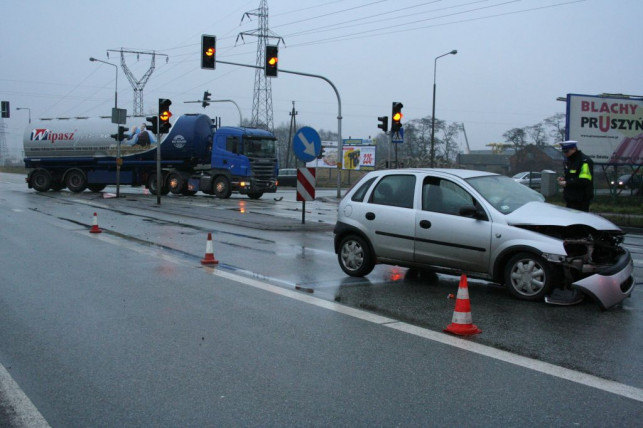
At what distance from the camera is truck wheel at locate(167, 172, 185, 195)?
1225 inches

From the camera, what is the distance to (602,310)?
274 inches

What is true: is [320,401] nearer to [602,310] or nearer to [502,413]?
[502,413]

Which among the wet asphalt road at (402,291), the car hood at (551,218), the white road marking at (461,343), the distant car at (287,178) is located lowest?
the white road marking at (461,343)

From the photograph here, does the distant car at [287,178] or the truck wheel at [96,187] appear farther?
the distant car at [287,178]

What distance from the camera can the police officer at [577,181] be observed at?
31.4 ft

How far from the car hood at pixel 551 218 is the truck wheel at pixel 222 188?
73.0 ft

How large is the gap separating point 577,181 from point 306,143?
7619 millimetres

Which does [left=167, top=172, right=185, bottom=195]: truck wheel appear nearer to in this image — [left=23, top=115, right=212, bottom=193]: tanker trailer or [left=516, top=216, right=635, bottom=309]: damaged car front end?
[left=23, top=115, right=212, bottom=193]: tanker trailer

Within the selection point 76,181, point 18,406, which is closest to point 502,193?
point 18,406

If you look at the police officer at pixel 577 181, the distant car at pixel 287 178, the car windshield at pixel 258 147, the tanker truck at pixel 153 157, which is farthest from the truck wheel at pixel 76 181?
the police officer at pixel 577 181

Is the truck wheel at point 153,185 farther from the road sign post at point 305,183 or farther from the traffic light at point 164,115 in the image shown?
the road sign post at point 305,183

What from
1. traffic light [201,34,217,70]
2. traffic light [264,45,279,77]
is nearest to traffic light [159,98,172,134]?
traffic light [201,34,217,70]

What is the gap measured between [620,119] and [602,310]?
21756 millimetres

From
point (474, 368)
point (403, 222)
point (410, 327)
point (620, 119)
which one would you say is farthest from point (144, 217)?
point (620, 119)
